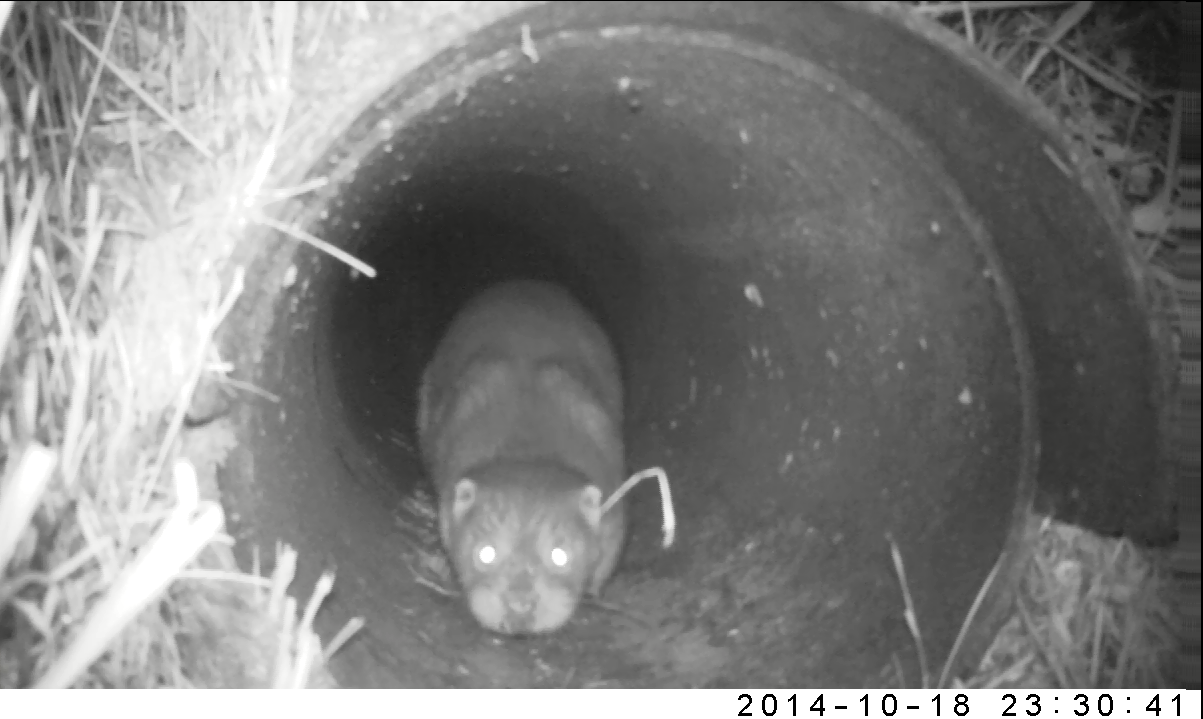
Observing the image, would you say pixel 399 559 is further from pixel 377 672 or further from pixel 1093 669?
pixel 1093 669

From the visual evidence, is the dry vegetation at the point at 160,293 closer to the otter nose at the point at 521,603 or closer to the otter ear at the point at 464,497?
the otter nose at the point at 521,603

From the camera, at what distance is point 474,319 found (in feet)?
13.3

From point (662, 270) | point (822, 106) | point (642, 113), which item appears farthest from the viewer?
point (662, 270)

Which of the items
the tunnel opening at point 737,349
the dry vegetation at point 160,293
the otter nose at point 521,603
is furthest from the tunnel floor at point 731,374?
the dry vegetation at point 160,293

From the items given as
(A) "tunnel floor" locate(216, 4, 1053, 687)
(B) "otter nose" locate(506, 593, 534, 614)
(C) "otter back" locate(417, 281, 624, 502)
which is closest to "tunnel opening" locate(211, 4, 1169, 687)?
(A) "tunnel floor" locate(216, 4, 1053, 687)

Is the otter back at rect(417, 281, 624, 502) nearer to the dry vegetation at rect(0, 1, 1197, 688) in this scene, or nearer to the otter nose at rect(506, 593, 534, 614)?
the otter nose at rect(506, 593, 534, 614)

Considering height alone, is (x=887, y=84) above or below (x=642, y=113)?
below

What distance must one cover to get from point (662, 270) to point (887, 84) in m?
1.57

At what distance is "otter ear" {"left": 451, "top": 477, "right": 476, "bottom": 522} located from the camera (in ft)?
11.2

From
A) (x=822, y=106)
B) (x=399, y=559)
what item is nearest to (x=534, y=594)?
(x=399, y=559)

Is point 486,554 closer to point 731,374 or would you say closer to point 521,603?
point 521,603

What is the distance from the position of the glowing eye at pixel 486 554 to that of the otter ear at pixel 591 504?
346 millimetres

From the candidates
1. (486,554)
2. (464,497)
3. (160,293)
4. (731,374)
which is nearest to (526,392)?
(464,497)

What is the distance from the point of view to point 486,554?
10.9 ft
